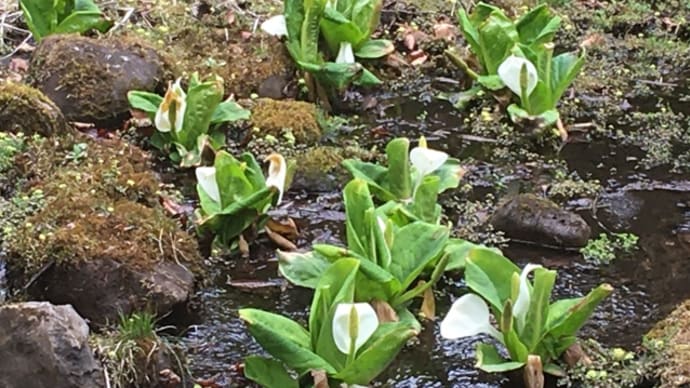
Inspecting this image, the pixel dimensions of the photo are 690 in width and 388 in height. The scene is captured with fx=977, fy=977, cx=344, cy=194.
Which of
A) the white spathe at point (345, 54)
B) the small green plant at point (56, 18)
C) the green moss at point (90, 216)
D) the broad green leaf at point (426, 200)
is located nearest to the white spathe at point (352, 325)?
the green moss at point (90, 216)

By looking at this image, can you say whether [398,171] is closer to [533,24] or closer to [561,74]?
[561,74]

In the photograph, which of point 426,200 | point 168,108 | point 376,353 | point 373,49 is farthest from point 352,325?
point 373,49

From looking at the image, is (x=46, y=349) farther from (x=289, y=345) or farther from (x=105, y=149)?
(x=105, y=149)

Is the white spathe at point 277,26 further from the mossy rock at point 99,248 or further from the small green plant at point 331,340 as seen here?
the small green plant at point 331,340

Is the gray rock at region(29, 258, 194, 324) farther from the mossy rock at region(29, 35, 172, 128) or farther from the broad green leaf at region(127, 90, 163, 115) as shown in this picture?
the mossy rock at region(29, 35, 172, 128)

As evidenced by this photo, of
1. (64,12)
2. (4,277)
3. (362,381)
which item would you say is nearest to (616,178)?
(362,381)
